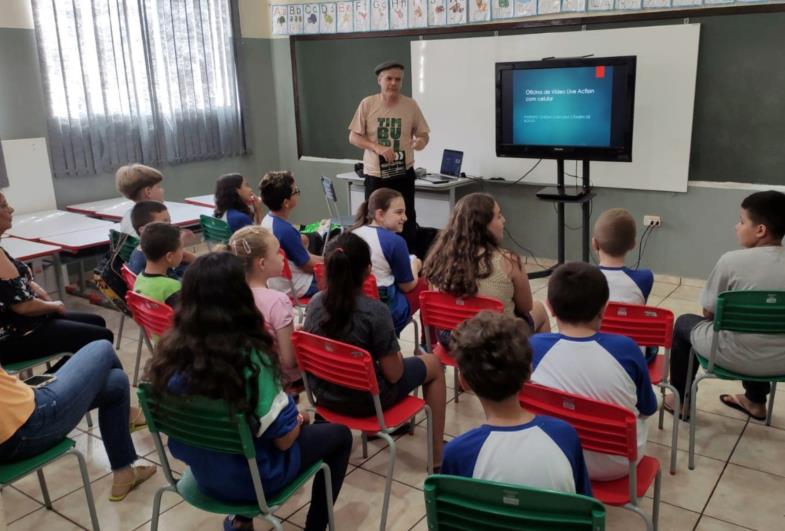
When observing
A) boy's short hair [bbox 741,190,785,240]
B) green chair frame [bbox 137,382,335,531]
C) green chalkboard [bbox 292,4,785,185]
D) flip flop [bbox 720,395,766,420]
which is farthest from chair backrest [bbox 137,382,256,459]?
green chalkboard [bbox 292,4,785,185]

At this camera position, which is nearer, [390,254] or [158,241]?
[158,241]

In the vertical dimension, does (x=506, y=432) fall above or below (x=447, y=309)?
above

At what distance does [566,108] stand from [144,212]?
298 centimetres

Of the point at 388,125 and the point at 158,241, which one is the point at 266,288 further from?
the point at 388,125

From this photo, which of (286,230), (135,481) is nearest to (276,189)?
(286,230)

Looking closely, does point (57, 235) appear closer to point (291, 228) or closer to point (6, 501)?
point (291, 228)

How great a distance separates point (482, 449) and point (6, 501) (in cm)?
218

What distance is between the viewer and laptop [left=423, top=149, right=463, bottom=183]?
5766 millimetres

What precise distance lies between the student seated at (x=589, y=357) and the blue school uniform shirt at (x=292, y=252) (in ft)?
6.04

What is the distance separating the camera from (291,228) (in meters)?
3.59

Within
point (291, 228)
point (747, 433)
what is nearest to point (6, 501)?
point (291, 228)

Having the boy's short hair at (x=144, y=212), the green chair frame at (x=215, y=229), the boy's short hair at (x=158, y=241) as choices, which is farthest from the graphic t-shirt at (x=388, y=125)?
the boy's short hair at (x=158, y=241)

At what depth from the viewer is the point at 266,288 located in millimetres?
2539

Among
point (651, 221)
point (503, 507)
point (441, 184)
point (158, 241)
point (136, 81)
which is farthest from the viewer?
point (136, 81)
